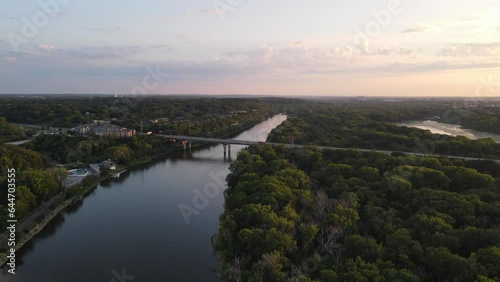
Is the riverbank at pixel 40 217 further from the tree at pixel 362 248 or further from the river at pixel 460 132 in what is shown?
the river at pixel 460 132

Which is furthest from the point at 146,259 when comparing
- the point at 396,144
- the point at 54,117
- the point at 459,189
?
the point at 54,117

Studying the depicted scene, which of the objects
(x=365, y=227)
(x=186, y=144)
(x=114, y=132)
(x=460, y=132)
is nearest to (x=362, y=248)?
(x=365, y=227)

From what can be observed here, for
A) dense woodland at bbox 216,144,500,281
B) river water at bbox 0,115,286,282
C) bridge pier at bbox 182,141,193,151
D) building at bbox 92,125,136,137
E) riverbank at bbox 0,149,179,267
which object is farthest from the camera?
bridge pier at bbox 182,141,193,151

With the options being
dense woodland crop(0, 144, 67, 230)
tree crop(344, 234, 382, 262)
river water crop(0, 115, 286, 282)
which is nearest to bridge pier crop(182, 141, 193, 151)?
river water crop(0, 115, 286, 282)

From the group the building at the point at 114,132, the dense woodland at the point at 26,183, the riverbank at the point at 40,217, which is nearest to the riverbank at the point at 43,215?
the riverbank at the point at 40,217

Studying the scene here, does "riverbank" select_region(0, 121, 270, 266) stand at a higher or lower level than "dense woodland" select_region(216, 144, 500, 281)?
lower

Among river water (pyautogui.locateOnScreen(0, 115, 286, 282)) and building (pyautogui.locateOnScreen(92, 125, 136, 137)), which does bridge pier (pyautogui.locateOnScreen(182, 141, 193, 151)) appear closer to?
building (pyautogui.locateOnScreen(92, 125, 136, 137))
